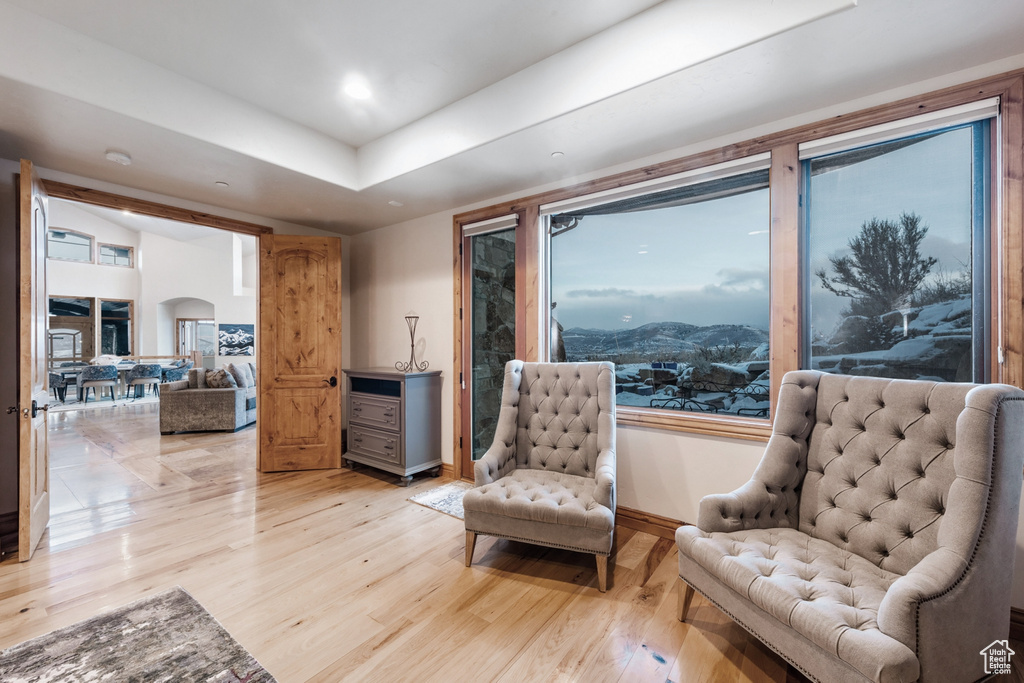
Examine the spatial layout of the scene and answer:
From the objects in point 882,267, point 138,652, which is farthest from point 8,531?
point 882,267

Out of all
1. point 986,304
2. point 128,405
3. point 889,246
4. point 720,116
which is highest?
point 720,116

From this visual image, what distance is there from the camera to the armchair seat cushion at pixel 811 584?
1171mm

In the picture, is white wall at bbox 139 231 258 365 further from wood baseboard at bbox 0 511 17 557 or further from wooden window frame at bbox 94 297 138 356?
wood baseboard at bbox 0 511 17 557

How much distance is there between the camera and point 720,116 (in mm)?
2316

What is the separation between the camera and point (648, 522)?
2.81 m

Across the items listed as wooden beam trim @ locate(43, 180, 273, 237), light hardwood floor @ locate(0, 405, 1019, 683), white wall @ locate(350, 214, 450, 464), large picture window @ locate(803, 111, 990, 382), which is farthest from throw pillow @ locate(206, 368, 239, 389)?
large picture window @ locate(803, 111, 990, 382)

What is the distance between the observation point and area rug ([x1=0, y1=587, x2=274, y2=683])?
158 centimetres

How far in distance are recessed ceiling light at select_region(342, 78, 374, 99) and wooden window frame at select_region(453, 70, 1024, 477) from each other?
4.28 ft

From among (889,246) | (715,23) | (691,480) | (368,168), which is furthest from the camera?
(368,168)

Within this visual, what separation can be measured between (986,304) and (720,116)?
58.8 inches

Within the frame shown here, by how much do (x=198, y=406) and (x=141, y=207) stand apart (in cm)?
337

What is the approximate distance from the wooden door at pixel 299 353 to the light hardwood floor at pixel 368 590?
2.18 feet

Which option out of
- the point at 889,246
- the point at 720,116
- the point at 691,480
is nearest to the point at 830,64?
the point at 720,116

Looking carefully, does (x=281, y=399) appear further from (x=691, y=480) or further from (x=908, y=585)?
(x=908, y=585)
